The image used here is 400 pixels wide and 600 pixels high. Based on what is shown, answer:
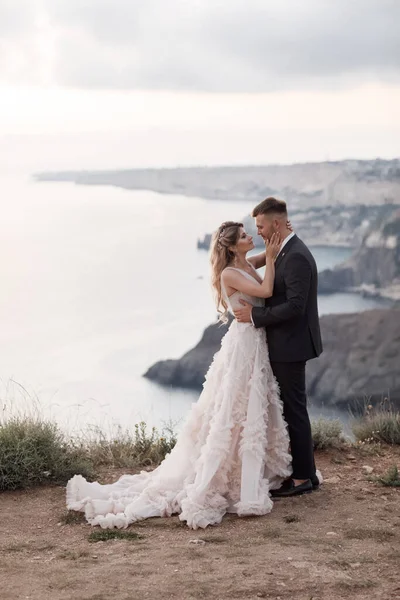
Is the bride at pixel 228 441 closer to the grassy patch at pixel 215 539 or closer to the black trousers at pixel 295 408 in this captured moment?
the black trousers at pixel 295 408

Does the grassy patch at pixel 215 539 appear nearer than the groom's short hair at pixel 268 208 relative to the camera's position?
Yes

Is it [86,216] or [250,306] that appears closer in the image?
Answer: [250,306]

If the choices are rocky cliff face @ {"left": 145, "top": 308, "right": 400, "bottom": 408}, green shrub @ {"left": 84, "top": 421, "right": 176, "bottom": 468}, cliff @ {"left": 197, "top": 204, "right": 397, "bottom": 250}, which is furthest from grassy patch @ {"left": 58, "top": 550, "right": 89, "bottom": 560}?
cliff @ {"left": 197, "top": 204, "right": 397, "bottom": 250}

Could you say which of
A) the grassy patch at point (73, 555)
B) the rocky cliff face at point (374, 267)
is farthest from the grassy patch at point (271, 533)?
the rocky cliff face at point (374, 267)

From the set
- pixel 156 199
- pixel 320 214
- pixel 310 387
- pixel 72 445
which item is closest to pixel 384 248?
pixel 320 214

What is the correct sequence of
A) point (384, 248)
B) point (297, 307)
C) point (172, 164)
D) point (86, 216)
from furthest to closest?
point (86, 216)
point (384, 248)
point (172, 164)
point (297, 307)

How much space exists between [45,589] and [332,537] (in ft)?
5.89

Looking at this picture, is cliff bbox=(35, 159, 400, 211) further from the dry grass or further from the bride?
the bride

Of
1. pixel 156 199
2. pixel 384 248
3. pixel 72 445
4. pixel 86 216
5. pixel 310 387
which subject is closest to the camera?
pixel 72 445

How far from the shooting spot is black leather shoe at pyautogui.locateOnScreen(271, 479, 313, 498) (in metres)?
5.53

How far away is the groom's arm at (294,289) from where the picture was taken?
5246 millimetres

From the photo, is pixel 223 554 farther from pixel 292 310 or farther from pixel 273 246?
pixel 273 246

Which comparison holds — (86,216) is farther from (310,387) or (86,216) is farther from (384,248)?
(310,387)

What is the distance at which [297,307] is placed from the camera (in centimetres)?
525
